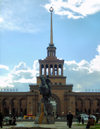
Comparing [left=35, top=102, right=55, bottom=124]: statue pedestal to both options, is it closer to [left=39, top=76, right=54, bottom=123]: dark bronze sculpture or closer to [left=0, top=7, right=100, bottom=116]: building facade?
[left=39, top=76, right=54, bottom=123]: dark bronze sculpture

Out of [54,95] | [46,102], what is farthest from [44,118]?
[54,95]

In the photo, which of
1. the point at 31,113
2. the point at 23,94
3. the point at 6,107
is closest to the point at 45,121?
the point at 31,113

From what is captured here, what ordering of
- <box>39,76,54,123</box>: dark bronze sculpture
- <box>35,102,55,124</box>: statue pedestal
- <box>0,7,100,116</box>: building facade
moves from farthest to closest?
<box>0,7,100,116</box>: building facade
<box>39,76,54,123</box>: dark bronze sculpture
<box>35,102,55,124</box>: statue pedestal

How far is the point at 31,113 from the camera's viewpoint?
245ft

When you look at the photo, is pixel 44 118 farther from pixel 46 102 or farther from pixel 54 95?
pixel 54 95

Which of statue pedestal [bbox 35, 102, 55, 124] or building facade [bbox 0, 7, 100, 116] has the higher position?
building facade [bbox 0, 7, 100, 116]

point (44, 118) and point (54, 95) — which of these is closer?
point (44, 118)

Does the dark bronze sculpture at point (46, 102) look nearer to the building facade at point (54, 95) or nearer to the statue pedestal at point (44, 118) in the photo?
the statue pedestal at point (44, 118)

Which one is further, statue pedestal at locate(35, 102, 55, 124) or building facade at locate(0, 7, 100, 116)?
building facade at locate(0, 7, 100, 116)

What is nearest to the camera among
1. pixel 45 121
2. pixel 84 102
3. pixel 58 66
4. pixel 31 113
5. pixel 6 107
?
pixel 45 121

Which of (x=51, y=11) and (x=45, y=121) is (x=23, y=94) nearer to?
(x=51, y=11)

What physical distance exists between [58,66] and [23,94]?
42.1 feet

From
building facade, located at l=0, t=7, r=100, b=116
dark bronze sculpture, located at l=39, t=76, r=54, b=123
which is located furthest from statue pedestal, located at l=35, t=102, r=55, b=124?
building facade, located at l=0, t=7, r=100, b=116

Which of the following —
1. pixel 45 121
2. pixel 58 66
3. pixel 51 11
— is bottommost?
pixel 45 121
